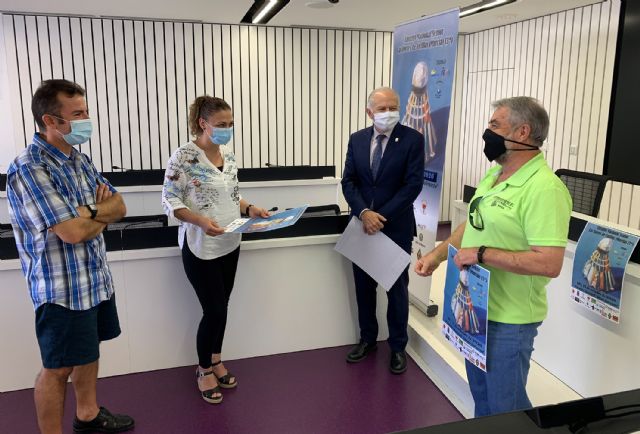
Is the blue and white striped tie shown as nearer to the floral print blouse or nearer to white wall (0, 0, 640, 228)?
the floral print blouse

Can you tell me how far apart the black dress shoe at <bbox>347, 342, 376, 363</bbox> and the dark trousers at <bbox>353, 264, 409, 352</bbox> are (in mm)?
32

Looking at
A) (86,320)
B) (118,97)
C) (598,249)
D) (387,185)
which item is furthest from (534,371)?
(118,97)

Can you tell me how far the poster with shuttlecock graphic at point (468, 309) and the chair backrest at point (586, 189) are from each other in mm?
2055

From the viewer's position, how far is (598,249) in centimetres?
229

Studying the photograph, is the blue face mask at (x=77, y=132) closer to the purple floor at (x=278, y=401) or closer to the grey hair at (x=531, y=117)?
the purple floor at (x=278, y=401)

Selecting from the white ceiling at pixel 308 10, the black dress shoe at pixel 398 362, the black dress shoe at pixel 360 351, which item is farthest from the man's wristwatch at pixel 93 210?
the white ceiling at pixel 308 10

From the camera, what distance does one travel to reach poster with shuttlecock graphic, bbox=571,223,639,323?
2180mm

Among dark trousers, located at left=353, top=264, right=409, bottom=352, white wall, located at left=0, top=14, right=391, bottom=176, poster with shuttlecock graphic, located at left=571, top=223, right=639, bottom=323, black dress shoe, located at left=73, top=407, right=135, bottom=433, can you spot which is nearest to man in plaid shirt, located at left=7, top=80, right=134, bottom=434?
black dress shoe, located at left=73, top=407, right=135, bottom=433

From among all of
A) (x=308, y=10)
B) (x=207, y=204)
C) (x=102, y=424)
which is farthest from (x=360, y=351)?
(x=308, y=10)

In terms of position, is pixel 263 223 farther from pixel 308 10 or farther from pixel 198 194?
pixel 308 10

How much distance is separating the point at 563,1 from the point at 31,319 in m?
4.83

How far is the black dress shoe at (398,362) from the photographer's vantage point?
294 centimetres

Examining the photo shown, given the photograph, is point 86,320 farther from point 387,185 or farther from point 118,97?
point 118,97

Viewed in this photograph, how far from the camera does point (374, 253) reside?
285 centimetres
